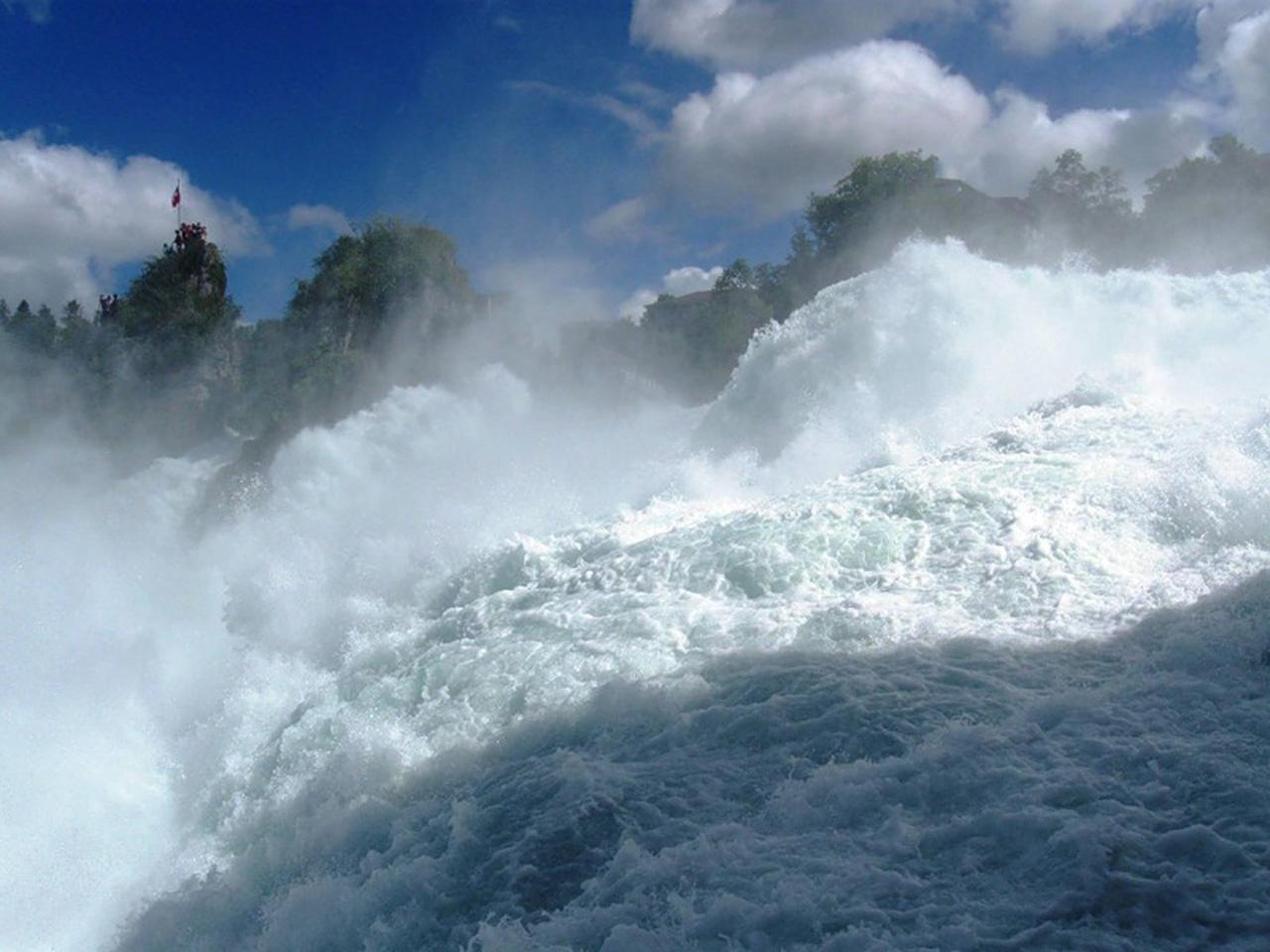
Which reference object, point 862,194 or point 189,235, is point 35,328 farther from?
point 862,194

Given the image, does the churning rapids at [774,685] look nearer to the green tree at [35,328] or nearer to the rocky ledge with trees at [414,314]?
the rocky ledge with trees at [414,314]

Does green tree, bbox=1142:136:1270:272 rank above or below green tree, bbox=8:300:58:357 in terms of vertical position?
below

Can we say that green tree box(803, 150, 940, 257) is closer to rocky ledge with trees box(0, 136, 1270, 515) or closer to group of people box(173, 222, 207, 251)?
rocky ledge with trees box(0, 136, 1270, 515)

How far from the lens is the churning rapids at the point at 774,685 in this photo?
A: 459 centimetres

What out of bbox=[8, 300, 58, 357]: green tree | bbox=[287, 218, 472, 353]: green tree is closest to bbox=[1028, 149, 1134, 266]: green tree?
bbox=[287, 218, 472, 353]: green tree

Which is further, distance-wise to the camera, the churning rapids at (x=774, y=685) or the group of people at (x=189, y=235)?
the group of people at (x=189, y=235)

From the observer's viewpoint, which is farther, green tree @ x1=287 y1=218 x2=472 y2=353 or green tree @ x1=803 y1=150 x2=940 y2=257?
green tree @ x1=803 y1=150 x2=940 y2=257

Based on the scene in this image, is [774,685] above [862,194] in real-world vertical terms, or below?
below

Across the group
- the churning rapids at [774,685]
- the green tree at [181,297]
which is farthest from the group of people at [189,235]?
the churning rapids at [774,685]

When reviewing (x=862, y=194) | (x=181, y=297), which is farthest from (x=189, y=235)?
(x=862, y=194)

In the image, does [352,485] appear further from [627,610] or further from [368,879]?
[368,879]

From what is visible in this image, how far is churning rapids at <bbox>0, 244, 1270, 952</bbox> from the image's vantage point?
4.59 m

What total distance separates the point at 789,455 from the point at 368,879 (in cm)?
833

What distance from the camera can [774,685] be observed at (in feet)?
22.1
